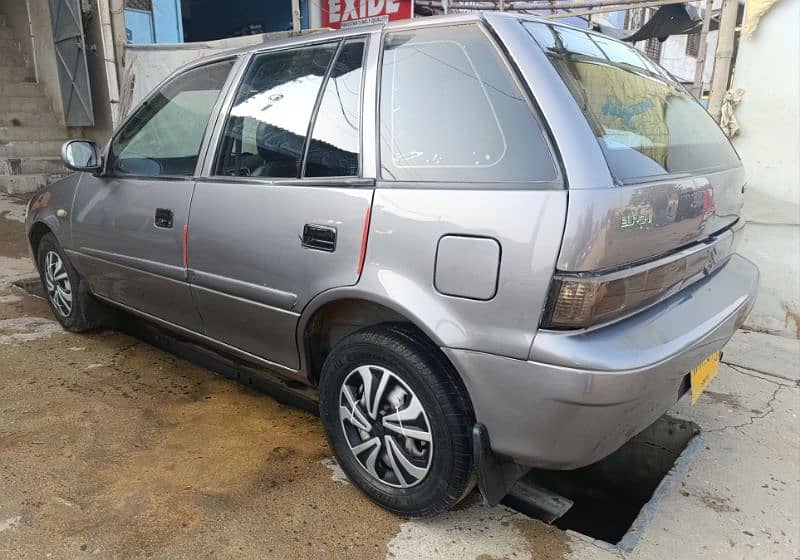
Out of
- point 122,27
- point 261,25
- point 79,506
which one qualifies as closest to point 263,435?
point 79,506

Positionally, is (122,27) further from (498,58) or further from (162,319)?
(498,58)

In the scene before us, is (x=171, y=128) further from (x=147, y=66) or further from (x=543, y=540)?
(x=147, y=66)

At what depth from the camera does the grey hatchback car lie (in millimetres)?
1713

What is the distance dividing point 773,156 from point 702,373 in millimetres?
2915

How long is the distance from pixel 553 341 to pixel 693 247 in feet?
2.58

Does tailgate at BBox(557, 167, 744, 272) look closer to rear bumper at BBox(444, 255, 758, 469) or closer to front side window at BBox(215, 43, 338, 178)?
rear bumper at BBox(444, 255, 758, 469)

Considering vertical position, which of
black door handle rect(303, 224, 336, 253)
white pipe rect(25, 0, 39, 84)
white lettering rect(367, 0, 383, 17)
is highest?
white lettering rect(367, 0, 383, 17)

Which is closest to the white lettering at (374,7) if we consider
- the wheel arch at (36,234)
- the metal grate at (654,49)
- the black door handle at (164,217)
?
the wheel arch at (36,234)

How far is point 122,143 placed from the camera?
3262mm

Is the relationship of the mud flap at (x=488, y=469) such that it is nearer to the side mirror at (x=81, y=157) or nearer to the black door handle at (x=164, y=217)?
the black door handle at (x=164, y=217)

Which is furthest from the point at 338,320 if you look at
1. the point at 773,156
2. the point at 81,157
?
the point at 773,156

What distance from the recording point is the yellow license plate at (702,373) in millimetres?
2125

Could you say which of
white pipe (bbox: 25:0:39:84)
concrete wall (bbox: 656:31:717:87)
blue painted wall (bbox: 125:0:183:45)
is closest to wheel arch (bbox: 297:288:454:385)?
blue painted wall (bbox: 125:0:183:45)

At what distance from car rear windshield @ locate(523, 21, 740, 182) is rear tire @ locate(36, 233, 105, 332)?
316cm
